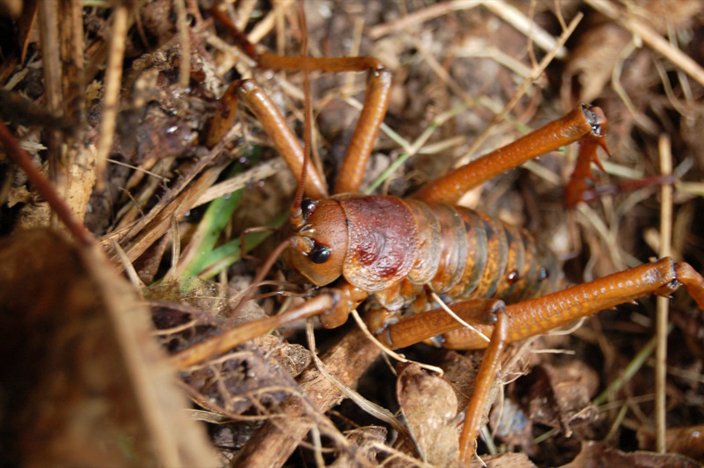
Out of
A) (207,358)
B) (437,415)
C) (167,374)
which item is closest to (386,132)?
(437,415)

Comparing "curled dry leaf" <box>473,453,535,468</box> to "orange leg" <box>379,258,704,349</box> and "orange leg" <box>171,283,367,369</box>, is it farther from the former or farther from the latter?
"orange leg" <box>171,283,367,369</box>

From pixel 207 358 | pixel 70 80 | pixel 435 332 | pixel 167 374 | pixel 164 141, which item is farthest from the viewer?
pixel 164 141

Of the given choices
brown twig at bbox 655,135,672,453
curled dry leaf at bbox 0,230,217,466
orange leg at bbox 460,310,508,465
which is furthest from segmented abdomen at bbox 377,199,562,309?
curled dry leaf at bbox 0,230,217,466

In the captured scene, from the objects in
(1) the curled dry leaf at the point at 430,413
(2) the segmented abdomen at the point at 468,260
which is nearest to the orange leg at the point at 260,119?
(2) the segmented abdomen at the point at 468,260

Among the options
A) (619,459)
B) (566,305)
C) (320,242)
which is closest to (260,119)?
(320,242)

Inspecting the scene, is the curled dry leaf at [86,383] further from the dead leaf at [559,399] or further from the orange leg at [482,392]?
the dead leaf at [559,399]

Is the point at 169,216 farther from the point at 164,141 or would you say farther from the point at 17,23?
the point at 17,23
